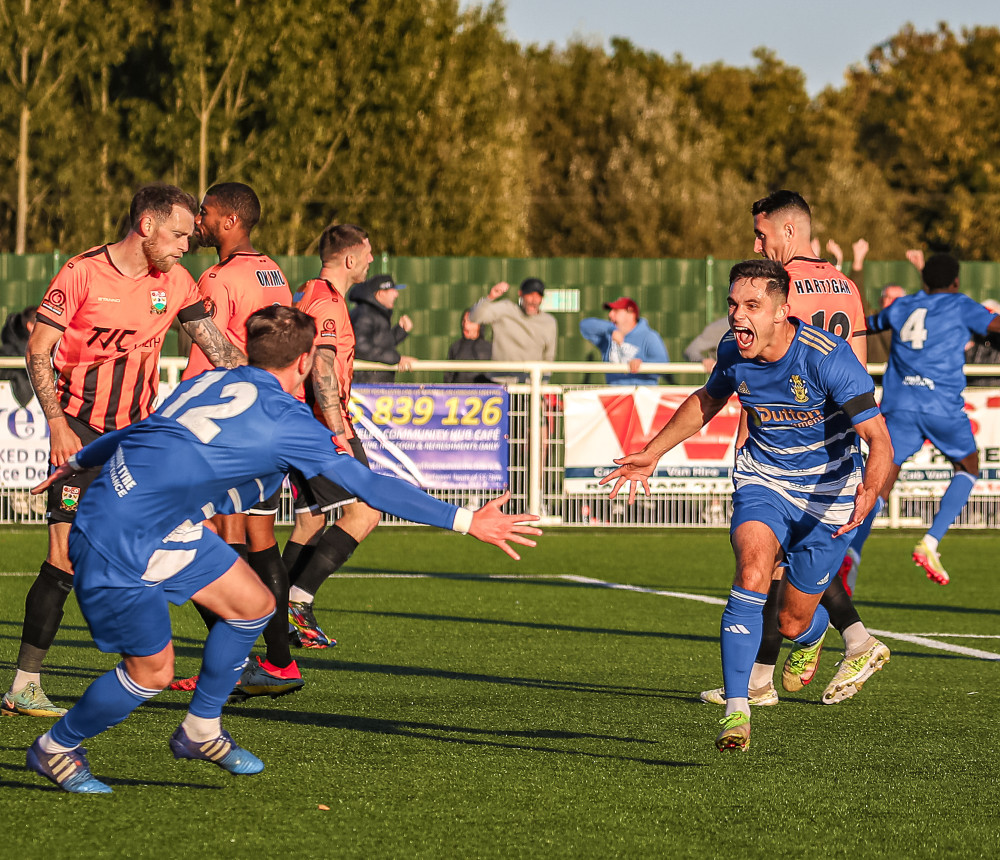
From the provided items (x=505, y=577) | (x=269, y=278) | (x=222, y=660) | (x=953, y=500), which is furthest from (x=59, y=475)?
(x=953, y=500)

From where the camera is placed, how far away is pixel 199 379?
16.6ft

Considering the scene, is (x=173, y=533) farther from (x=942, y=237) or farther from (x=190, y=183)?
(x=942, y=237)

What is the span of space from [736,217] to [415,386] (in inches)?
1474

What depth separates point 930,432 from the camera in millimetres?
11297

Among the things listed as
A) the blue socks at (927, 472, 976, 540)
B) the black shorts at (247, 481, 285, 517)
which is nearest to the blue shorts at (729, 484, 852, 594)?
the black shorts at (247, 481, 285, 517)

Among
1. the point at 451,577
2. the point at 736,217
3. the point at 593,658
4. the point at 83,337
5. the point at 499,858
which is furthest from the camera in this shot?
the point at 736,217

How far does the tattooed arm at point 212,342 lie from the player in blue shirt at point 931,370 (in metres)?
5.62

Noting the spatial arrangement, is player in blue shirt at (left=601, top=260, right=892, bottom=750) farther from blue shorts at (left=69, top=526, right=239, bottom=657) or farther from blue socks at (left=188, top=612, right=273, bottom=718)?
blue shorts at (left=69, top=526, right=239, bottom=657)

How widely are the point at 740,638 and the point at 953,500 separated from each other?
6047 millimetres

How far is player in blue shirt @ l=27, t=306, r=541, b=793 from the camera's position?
482 centimetres

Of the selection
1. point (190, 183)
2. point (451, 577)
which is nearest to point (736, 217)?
point (190, 183)

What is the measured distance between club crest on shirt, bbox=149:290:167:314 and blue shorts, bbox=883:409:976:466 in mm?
5965

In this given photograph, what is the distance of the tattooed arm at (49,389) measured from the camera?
6531mm

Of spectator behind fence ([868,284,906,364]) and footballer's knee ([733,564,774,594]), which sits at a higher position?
spectator behind fence ([868,284,906,364])
